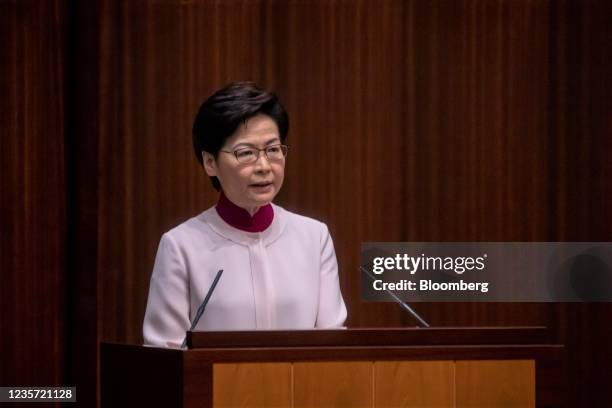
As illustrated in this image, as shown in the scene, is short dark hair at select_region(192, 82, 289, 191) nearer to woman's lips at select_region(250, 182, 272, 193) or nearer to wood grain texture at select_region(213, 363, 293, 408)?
woman's lips at select_region(250, 182, 272, 193)

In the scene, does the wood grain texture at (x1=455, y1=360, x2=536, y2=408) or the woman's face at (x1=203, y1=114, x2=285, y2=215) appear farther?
the woman's face at (x1=203, y1=114, x2=285, y2=215)

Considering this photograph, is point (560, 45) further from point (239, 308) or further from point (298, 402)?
point (298, 402)

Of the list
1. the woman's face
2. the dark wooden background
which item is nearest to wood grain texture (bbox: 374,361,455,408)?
the woman's face

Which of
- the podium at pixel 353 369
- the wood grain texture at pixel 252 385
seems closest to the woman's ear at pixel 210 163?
the podium at pixel 353 369

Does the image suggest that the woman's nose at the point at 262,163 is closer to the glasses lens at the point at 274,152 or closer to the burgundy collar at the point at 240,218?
the glasses lens at the point at 274,152

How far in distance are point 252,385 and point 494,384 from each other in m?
0.51

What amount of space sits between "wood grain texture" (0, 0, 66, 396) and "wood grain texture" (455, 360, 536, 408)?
2231 millimetres

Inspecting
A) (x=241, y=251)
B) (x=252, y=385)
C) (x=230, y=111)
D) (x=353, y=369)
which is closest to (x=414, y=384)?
(x=353, y=369)

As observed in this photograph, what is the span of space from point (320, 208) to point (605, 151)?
1.15m

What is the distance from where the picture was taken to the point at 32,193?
4.30m

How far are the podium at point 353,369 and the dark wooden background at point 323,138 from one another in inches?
74.5

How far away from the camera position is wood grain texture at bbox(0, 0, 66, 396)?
Result: 14.0ft

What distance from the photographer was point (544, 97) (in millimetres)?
4664

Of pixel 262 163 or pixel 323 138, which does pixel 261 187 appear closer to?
pixel 262 163
